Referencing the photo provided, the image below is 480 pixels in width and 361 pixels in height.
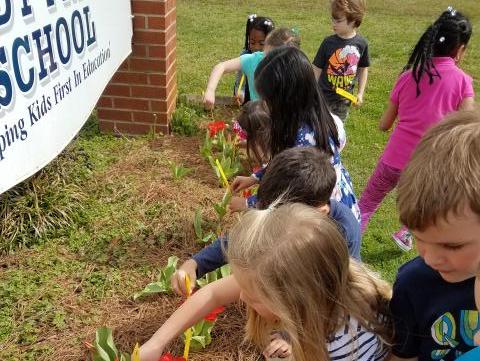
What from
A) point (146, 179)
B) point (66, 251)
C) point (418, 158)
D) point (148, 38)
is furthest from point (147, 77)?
point (418, 158)

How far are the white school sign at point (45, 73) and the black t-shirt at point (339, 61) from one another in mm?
1734

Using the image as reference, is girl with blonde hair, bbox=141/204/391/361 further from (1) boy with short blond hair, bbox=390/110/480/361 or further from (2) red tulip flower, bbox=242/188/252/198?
(2) red tulip flower, bbox=242/188/252/198

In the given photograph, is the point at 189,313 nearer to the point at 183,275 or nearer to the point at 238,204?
the point at 183,275

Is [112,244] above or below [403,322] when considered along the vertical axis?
below

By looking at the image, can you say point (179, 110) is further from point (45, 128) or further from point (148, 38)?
point (45, 128)

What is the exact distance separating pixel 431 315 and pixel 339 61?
2.95 meters

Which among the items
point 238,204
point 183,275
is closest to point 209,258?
point 183,275

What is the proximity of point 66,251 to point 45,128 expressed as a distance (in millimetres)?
807

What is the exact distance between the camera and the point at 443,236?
1.19 meters

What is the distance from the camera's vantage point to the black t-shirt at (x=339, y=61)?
13.1 ft

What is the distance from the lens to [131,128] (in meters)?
4.13

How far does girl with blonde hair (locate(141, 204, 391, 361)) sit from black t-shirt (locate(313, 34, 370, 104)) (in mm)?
2716

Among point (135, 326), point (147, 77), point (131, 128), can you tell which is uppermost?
point (147, 77)

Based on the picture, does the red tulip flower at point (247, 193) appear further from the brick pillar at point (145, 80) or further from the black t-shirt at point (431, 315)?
the black t-shirt at point (431, 315)
